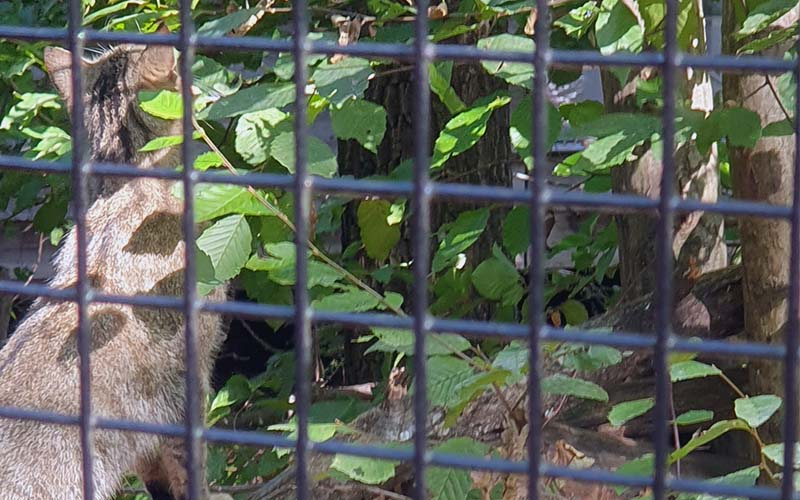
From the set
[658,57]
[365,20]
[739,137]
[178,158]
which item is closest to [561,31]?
[365,20]

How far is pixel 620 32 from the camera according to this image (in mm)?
1727

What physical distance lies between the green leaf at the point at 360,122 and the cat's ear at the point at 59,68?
125cm

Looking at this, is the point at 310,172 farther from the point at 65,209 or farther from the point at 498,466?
the point at 65,209

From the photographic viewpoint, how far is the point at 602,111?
7.27 ft

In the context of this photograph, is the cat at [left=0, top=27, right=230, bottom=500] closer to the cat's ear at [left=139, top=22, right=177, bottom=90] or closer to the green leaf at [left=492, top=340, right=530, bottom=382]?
the cat's ear at [left=139, top=22, right=177, bottom=90]

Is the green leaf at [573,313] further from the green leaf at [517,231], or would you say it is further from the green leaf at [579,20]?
the green leaf at [579,20]

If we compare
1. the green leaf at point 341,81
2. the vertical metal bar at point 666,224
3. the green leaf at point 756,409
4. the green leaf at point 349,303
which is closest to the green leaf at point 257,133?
the green leaf at point 341,81

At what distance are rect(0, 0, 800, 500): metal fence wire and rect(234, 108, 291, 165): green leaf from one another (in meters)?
0.69

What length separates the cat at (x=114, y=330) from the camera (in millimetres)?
2945

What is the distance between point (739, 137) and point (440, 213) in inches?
65.8

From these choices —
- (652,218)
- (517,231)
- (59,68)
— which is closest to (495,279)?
(517,231)

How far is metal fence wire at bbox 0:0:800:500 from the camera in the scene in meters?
1.06

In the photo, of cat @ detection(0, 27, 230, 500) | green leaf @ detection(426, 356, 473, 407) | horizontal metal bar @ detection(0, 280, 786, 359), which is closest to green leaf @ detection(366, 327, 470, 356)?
green leaf @ detection(426, 356, 473, 407)

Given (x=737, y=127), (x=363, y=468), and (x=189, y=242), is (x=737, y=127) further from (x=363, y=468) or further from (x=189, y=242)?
(x=189, y=242)
